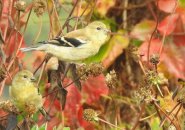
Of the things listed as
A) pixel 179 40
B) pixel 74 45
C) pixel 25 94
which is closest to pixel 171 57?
pixel 179 40

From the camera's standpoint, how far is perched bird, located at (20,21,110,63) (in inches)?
95.5

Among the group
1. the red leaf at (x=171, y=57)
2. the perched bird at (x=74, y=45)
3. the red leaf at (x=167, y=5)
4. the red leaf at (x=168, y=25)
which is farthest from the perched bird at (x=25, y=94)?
the red leaf at (x=167, y=5)

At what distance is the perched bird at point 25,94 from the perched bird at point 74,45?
0.98 feet

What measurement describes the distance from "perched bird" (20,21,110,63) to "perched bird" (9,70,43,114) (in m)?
0.30

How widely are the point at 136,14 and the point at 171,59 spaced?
0.90 metres

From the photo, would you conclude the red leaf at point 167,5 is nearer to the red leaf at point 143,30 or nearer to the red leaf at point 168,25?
the red leaf at point 168,25

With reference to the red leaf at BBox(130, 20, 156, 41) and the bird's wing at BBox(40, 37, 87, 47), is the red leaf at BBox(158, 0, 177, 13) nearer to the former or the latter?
the red leaf at BBox(130, 20, 156, 41)

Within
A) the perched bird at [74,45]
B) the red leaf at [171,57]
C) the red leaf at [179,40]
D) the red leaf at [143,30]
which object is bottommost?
the red leaf at [171,57]

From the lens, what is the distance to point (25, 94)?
2.07 m

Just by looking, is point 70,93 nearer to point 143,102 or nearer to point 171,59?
point 171,59

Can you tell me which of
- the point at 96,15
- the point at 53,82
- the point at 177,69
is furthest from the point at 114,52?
the point at 53,82

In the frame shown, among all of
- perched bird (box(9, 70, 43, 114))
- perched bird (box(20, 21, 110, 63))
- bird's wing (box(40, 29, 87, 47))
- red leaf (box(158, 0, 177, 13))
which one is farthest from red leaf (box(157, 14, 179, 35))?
perched bird (box(9, 70, 43, 114))

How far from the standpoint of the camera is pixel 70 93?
331 cm

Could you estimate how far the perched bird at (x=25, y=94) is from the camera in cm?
205
